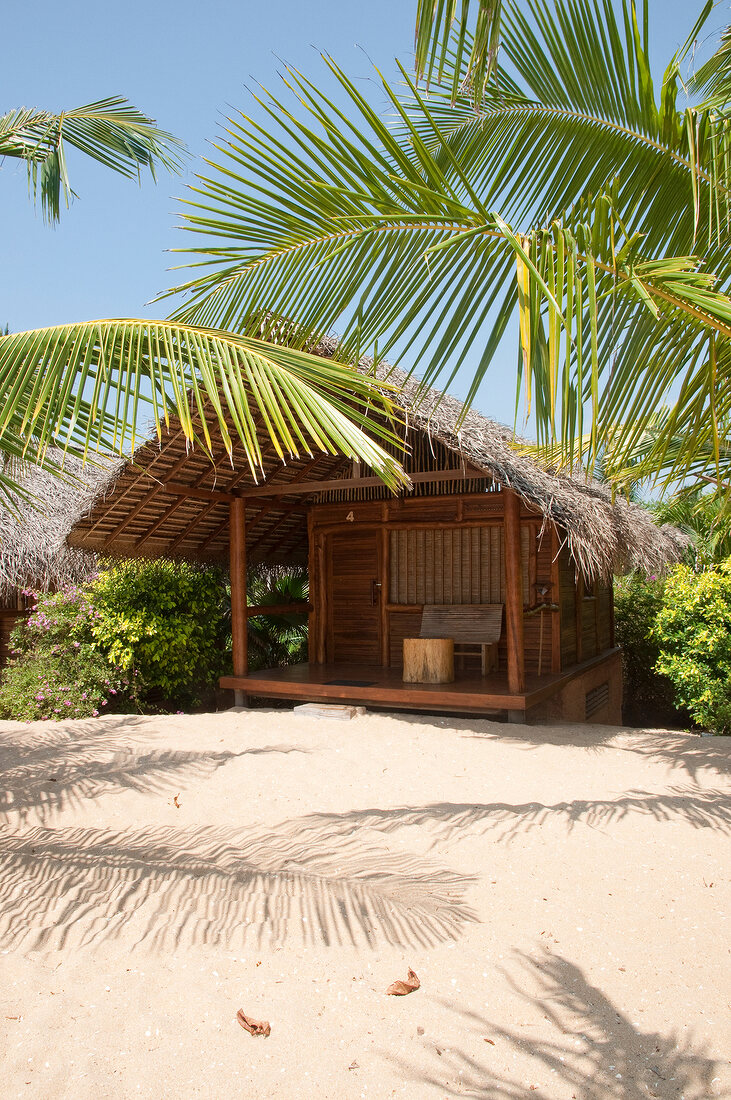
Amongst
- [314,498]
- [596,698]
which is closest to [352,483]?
[314,498]

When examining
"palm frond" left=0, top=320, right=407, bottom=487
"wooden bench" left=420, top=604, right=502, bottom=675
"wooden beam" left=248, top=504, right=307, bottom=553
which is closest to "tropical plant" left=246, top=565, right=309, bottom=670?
"wooden beam" left=248, top=504, right=307, bottom=553

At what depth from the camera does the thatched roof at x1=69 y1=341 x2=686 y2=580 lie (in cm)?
683

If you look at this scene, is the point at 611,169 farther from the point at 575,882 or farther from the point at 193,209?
the point at 575,882

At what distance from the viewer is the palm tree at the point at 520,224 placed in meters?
1.68

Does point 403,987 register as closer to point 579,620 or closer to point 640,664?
point 579,620

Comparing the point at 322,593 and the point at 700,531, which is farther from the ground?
the point at 700,531

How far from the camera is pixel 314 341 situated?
2.17 m

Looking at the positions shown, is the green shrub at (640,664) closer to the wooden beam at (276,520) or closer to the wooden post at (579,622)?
the wooden post at (579,622)

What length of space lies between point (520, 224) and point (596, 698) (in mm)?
8643

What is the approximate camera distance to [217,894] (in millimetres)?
3330

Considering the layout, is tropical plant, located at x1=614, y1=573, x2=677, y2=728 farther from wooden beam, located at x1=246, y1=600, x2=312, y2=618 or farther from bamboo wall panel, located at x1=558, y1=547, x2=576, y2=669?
wooden beam, located at x1=246, y1=600, x2=312, y2=618

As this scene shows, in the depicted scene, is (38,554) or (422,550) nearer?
(422,550)

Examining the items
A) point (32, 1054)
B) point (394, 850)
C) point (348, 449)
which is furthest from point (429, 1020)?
point (348, 449)

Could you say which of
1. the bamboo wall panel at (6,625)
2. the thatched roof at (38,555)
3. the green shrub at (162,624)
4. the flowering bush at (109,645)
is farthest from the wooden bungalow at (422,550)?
the bamboo wall panel at (6,625)
